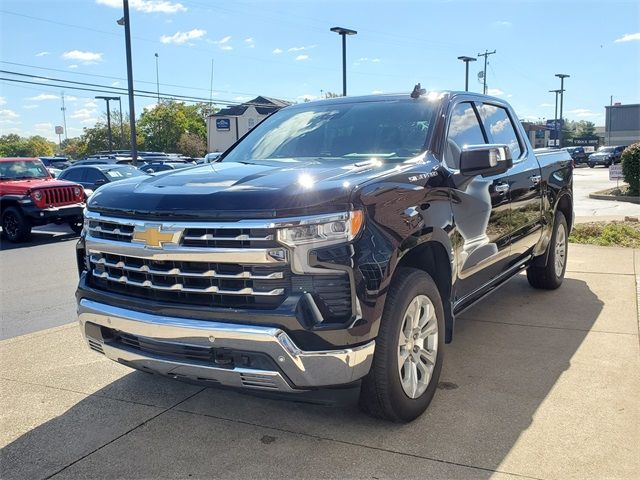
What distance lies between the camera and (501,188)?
15.0ft

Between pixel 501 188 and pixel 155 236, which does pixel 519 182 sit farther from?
pixel 155 236

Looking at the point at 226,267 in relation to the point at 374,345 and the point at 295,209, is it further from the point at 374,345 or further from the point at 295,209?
the point at 374,345

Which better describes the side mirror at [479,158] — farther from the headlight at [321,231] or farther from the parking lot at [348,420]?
the parking lot at [348,420]

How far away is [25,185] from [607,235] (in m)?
11.5

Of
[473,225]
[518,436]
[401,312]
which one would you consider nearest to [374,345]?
[401,312]

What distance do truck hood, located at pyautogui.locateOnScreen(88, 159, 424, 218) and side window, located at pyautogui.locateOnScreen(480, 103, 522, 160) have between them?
1.69 meters

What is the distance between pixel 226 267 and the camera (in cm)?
294

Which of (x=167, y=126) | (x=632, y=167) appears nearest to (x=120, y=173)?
(x=632, y=167)

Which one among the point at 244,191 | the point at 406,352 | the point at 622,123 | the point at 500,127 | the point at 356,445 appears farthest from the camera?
the point at 622,123

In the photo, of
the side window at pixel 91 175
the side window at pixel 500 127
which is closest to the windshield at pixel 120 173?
the side window at pixel 91 175

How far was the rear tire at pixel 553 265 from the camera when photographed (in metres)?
6.22

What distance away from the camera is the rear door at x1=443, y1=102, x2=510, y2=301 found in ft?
12.9

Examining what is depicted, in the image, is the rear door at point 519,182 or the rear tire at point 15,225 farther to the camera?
the rear tire at point 15,225

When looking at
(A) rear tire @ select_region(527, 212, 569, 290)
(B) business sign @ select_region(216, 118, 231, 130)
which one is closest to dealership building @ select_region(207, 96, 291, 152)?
(B) business sign @ select_region(216, 118, 231, 130)
